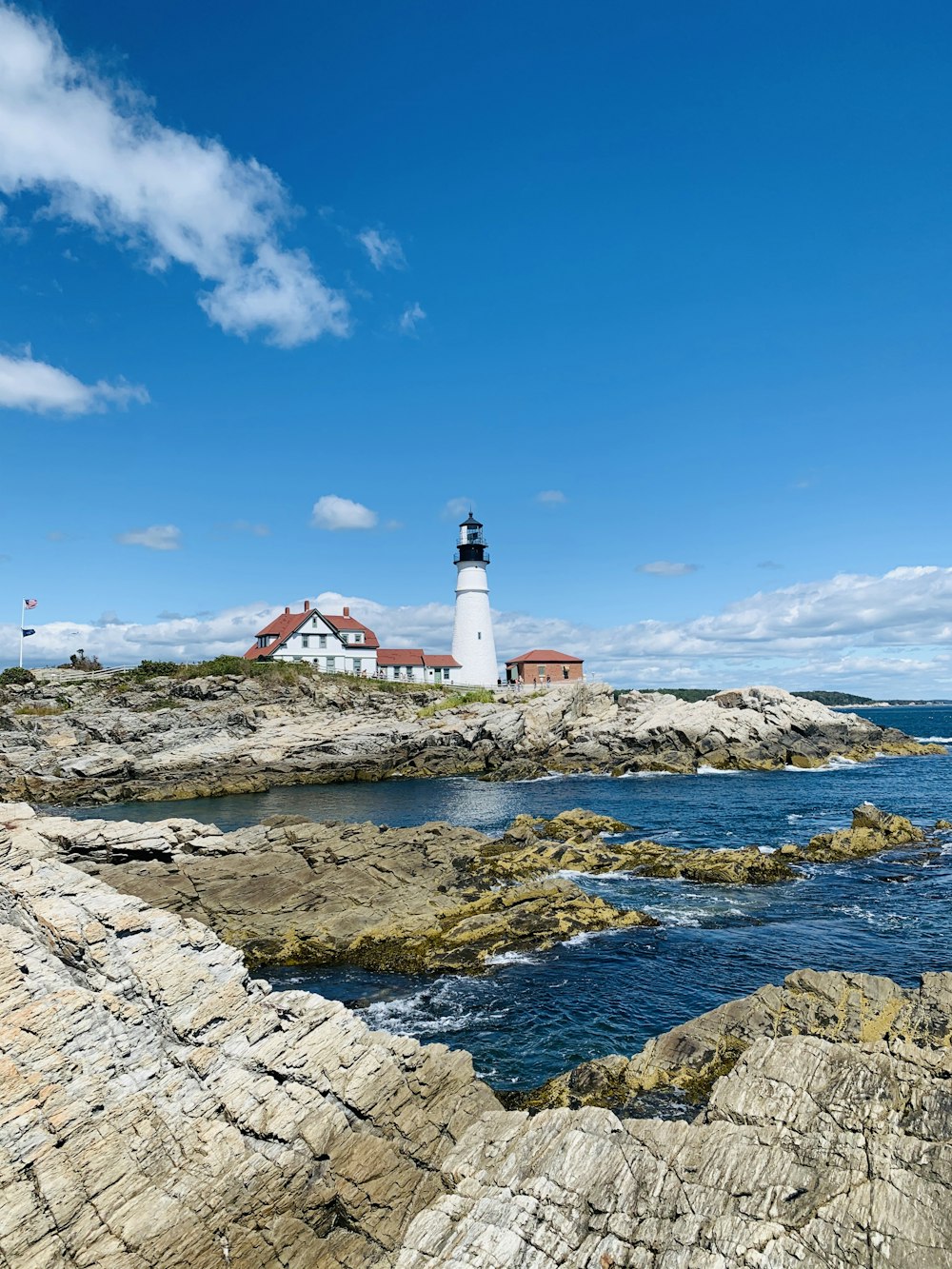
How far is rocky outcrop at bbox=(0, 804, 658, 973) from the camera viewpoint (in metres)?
22.1

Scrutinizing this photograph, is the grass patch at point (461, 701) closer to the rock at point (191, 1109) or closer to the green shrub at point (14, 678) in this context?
the green shrub at point (14, 678)

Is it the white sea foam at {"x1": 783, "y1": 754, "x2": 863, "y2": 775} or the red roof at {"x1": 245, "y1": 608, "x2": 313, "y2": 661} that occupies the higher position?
the red roof at {"x1": 245, "y1": 608, "x2": 313, "y2": 661}

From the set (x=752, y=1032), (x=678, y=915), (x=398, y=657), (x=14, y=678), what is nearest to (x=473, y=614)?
(x=398, y=657)

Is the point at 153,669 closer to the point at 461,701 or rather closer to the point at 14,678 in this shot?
the point at 14,678

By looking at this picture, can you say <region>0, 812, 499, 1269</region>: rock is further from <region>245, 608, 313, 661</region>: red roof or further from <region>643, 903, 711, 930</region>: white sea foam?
<region>245, 608, 313, 661</region>: red roof

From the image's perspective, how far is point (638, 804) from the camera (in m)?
46.7

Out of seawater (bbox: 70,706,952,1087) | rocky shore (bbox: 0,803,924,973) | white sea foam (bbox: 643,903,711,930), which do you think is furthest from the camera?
white sea foam (bbox: 643,903,711,930)

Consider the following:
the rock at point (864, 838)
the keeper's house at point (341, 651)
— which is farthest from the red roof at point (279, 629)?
the rock at point (864, 838)

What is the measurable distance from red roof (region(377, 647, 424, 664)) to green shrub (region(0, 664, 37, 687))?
3507cm

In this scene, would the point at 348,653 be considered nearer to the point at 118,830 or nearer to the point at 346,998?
the point at 118,830

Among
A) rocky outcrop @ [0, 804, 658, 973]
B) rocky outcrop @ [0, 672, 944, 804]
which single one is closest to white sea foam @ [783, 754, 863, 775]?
rocky outcrop @ [0, 672, 944, 804]

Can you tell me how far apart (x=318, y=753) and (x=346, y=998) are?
141 feet

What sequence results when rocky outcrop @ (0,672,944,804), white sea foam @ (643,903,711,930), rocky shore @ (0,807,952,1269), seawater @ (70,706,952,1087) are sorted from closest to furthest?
1. rocky shore @ (0,807,952,1269)
2. seawater @ (70,706,952,1087)
3. white sea foam @ (643,903,711,930)
4. rocky outcrop @ (0,672,944,804)

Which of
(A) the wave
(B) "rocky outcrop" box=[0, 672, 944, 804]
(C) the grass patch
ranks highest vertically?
(C) the grass patch
